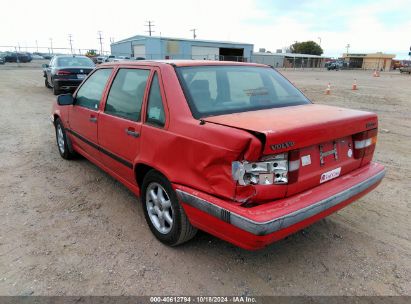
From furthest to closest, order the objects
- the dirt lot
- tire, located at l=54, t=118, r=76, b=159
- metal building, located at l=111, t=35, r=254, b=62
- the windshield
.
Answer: metal building, located at l=111, t=35, r=254, b=62 < the windshield < tire, located at l=54, t=118, r=76, b=159 < the dirt lot

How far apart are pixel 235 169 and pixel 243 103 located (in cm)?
100

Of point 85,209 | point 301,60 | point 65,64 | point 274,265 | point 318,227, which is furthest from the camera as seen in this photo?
point 301,60

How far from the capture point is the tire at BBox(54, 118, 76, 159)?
5.32 meters

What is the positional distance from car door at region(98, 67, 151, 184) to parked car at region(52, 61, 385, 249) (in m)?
0.01

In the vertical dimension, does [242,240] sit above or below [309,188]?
below

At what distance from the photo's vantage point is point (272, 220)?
2.22m

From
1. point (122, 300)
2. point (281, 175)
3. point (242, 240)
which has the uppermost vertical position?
point (281, 175)

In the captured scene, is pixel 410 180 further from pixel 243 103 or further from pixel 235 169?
pixel 235 169

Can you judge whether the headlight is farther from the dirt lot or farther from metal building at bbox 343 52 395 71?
metal building at bbox 343 52 395 71

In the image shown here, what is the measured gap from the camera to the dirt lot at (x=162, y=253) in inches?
104

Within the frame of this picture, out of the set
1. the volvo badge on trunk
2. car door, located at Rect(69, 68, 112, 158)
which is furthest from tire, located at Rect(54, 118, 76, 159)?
the volvo badge on trunk

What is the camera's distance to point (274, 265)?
9.47 feet

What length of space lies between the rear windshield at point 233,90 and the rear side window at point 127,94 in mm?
498

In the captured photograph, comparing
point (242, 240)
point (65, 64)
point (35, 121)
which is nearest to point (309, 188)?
point (242, 240)
